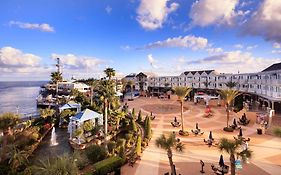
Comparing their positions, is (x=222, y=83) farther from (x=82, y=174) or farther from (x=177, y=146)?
(x=82, y=174)

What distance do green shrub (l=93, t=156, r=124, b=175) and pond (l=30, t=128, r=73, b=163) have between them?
8.45 meters

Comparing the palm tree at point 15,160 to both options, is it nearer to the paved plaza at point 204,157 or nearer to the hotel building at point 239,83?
the paved plaza at point 204,157

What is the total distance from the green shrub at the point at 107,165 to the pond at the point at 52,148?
8.45 metres

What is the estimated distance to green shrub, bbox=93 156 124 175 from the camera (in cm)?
1459

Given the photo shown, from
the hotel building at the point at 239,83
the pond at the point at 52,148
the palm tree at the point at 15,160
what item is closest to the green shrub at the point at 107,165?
the palm tree at the point at 15,160

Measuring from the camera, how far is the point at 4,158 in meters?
17.1

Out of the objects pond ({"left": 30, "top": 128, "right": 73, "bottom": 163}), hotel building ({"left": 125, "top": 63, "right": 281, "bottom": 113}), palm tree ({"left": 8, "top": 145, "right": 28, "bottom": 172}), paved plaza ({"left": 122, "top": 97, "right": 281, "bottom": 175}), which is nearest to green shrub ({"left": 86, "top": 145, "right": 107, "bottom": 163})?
paved plaza ({"left": 122, "top": 97, "right": 281, "bottom": 175})

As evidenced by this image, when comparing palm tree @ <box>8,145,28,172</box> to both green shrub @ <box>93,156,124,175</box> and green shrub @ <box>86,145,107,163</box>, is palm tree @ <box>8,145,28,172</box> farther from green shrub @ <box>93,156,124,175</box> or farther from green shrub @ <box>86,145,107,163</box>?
green shrub @ <box>93,156,124,175</box>

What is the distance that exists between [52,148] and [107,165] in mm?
11729

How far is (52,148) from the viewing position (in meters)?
23.6

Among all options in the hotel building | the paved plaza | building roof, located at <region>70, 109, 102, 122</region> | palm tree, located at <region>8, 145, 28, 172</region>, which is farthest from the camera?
the hotel building

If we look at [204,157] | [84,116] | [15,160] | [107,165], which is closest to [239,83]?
[204,157]

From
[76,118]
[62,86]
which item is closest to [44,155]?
[76,118]

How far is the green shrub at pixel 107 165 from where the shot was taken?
14587 mm
